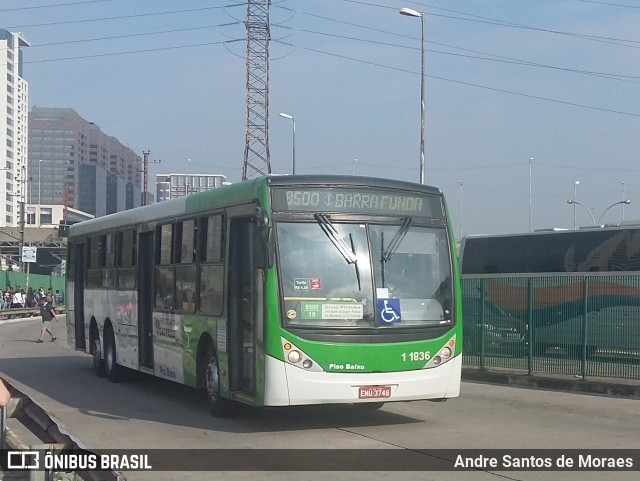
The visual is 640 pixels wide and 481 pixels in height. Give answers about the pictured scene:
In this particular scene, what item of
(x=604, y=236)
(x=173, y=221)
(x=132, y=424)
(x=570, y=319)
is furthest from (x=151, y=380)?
(x=604, y=236)

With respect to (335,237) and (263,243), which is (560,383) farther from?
(263,243)

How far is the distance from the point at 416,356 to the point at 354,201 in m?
2.12

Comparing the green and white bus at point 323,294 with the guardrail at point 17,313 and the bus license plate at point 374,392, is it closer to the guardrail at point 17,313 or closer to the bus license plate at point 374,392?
the bus license plate at point 374,392

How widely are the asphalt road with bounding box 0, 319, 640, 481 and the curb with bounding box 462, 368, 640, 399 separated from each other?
40cm

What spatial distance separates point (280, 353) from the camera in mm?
11266

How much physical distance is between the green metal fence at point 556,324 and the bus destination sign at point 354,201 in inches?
241

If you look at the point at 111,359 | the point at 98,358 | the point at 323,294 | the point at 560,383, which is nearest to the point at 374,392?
the point at 323,294

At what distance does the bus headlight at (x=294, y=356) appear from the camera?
11.3m

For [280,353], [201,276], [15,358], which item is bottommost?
[15,358]

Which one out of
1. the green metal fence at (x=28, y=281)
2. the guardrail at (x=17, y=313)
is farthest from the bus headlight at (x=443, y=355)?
the green metal fence at (x=28, y=281)

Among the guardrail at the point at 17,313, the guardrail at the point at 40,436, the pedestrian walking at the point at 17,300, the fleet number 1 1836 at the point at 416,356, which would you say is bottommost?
the guardrail at the point at 17,313

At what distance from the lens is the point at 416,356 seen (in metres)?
11.9

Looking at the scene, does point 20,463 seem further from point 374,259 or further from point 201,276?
point 201,276

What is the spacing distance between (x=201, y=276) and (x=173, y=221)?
1864mm
